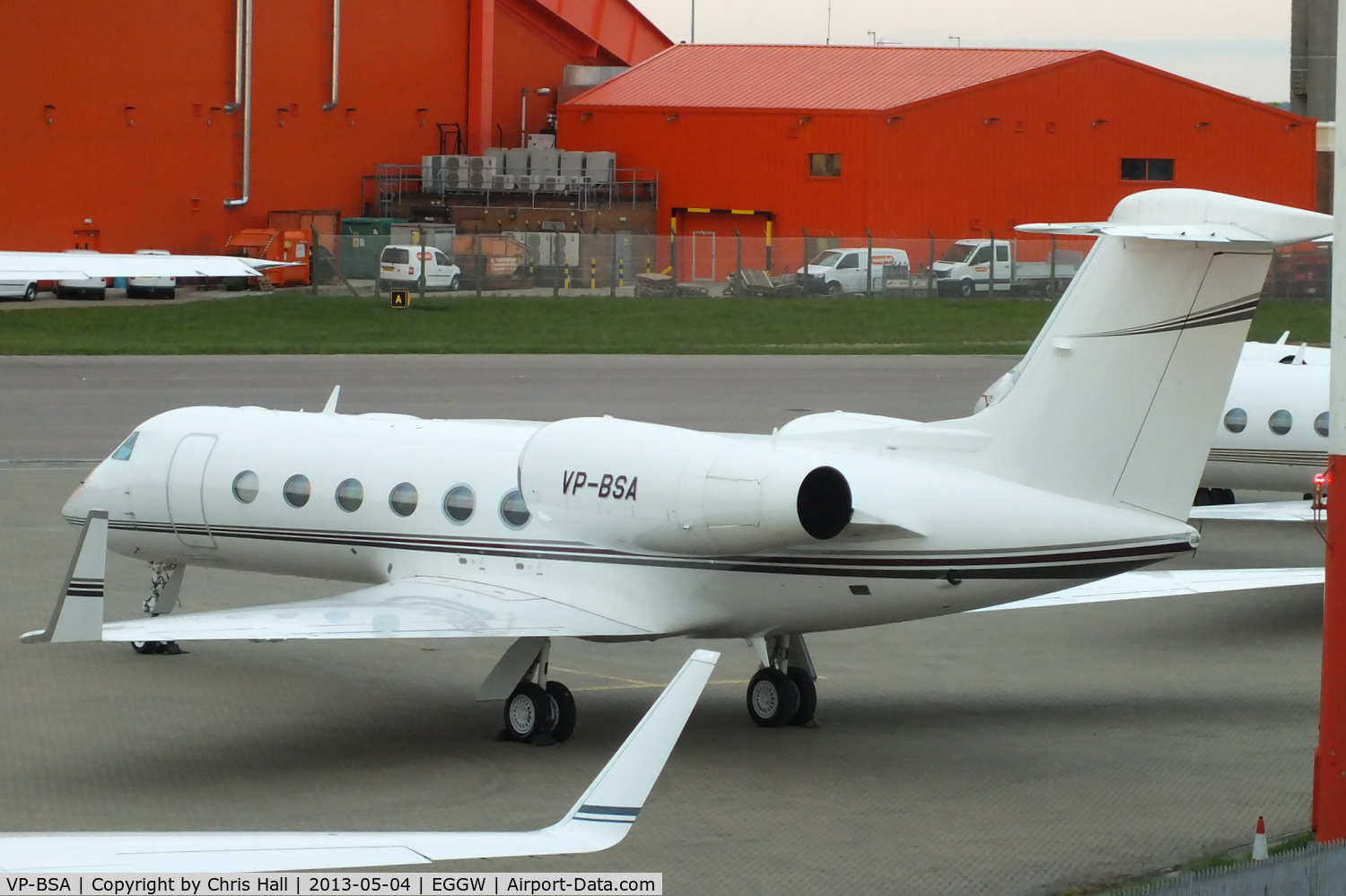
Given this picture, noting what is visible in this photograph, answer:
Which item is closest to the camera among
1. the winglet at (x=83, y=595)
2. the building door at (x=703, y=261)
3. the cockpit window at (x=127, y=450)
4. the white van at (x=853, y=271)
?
the winglet at (x=83, y=595)

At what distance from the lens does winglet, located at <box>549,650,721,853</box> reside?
7129 mm

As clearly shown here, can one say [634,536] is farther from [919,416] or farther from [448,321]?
[448,321]

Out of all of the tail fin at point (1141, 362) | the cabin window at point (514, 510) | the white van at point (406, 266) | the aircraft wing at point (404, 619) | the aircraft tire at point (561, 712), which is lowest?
the aircraft tire at point (561, 712)

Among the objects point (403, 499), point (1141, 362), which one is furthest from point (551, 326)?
point (1141, 362)

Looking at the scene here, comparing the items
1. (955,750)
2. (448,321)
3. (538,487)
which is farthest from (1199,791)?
(448,321)

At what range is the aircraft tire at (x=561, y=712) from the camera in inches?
561

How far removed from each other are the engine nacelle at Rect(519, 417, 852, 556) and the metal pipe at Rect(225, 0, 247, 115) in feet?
181

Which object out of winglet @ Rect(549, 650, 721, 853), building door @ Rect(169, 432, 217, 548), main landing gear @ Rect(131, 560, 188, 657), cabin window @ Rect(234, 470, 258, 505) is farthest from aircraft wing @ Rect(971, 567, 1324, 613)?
winglet @ Rect(549, 650, 721, 853)

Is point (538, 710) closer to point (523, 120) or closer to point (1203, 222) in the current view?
point (1203, 222)

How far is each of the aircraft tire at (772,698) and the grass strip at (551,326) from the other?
34.7 meters

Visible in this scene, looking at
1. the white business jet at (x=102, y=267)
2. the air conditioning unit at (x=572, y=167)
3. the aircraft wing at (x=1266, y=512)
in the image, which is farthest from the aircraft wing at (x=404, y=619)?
the air conditioning unit at (x=572, y=167)

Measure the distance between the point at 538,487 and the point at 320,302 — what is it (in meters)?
45.1

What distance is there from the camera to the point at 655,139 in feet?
248

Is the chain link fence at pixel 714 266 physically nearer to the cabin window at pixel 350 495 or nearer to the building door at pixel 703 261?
the building door at pixel 703 261
